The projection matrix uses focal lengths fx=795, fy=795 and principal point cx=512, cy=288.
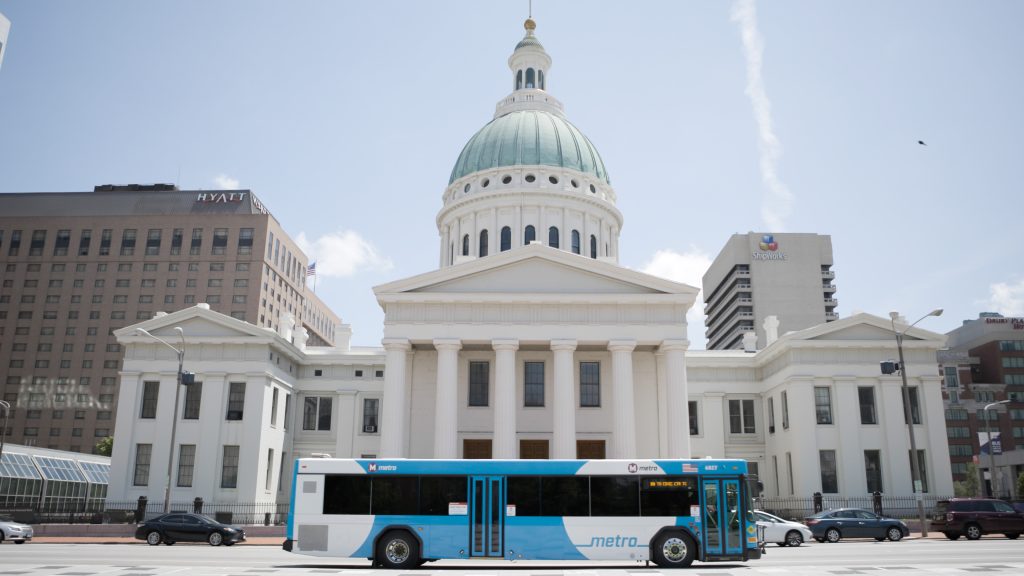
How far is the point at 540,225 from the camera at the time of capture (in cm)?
6525

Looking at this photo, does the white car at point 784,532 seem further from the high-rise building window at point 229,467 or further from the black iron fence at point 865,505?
the high-rise building window at point 229,467

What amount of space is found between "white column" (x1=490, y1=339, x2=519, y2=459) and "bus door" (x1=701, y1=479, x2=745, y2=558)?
2135 centimetres

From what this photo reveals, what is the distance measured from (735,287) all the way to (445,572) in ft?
417

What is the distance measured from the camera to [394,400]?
43.5 metres

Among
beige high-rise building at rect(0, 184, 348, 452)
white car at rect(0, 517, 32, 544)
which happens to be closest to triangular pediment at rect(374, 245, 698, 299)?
white car at rect(0, 517, 32, 544)

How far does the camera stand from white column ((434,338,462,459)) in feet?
141

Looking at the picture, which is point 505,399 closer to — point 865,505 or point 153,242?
point 865,505

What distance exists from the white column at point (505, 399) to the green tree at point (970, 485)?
6261cm

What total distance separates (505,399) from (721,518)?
22.4 metres

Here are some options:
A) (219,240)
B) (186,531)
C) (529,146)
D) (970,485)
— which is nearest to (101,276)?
(219,240)

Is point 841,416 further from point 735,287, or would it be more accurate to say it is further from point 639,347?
point 735,287

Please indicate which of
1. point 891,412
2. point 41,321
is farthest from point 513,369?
point 41,321

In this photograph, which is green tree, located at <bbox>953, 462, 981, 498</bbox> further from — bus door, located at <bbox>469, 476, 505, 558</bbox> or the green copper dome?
bus door, located at <bbox>469, 476, 505, 558</bbox>

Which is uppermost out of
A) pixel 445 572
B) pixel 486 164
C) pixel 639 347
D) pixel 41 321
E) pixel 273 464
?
pixel 486 164
